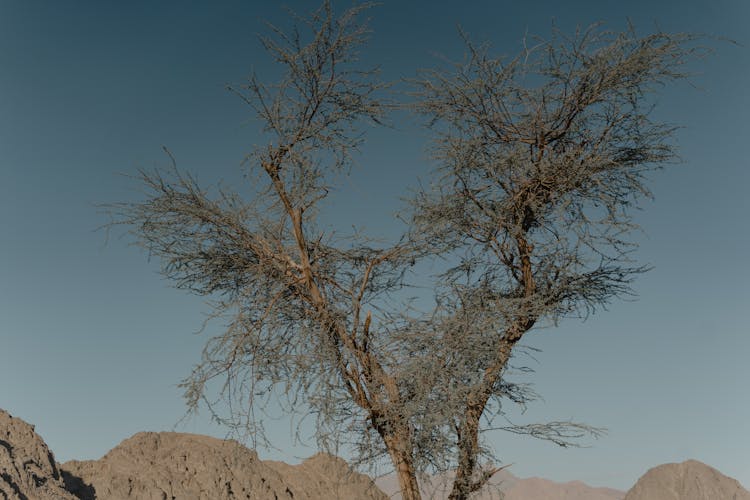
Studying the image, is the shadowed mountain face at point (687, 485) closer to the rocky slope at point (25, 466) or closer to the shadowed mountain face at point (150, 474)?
the shadowed mountain face at point (150, 474)

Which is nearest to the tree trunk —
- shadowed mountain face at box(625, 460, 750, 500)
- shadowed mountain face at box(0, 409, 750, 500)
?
shadowed mountain face at box(0, 409, 750, 500)

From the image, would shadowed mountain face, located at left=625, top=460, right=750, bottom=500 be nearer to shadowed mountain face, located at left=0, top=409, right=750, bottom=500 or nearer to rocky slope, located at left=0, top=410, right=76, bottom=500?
shadowed mountain face, located at left=0, top=409, right=750, bottom=500

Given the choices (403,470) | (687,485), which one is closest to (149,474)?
(403,470)

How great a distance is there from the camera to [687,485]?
149250 millimetres

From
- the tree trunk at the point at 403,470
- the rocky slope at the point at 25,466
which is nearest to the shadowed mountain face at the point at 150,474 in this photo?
the rocky slope at the point at 25,466

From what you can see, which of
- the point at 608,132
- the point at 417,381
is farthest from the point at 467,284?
the point at 608,132

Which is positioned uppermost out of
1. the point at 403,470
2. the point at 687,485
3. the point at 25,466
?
the point at 687,485

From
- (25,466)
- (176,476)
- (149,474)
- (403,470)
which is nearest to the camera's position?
(403,470)

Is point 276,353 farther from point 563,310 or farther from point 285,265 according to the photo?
point 563,310

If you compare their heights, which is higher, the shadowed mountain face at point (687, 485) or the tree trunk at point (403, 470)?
the shadowed mountain face at point (687, 485)

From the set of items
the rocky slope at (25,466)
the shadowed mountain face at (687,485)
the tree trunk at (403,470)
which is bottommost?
the tree trunk at (403,470)

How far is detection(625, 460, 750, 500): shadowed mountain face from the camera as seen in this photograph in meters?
147

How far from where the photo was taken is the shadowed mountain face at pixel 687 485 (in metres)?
147

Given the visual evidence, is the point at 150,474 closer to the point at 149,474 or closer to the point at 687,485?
the point at 149,474
